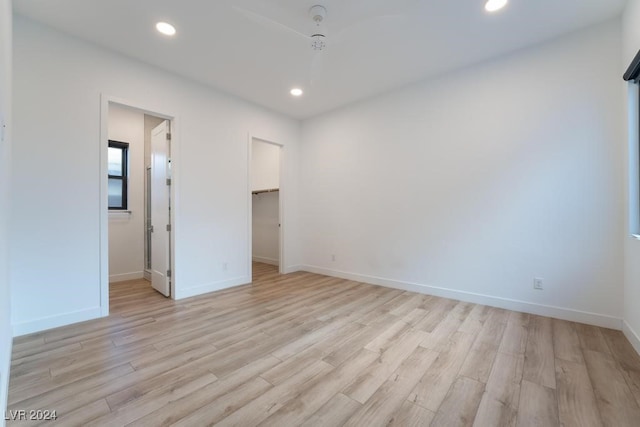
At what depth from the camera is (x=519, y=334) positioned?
99.6 inches

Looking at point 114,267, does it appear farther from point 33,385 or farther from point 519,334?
point 519,334

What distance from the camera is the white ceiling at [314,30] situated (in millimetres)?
2428

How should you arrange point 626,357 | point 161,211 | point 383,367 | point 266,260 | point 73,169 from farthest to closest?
point 266,260 → point 161,211 → point 73,169 → point 626,357 → point 383,367

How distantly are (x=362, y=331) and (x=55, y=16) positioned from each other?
13.5 feet

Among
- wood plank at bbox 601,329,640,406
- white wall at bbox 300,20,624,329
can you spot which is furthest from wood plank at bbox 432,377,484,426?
white wall at bbox 300,20,624,329

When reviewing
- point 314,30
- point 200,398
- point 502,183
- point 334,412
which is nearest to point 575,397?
point 334,412

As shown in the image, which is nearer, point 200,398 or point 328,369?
point 200,398

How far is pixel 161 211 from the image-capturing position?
381cm

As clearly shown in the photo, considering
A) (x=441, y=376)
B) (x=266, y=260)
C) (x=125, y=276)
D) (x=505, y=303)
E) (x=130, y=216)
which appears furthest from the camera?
(x=266, y=260)

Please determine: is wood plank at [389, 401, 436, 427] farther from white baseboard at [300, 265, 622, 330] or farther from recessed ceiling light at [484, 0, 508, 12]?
recessed ceiling light at [484, 0, 508, 12]

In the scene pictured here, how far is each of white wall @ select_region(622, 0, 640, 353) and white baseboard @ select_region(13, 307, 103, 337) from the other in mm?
5072

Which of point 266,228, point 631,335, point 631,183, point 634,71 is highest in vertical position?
point 634,71

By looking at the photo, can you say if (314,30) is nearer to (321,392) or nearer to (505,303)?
(321,392)

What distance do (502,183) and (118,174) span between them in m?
5.81
